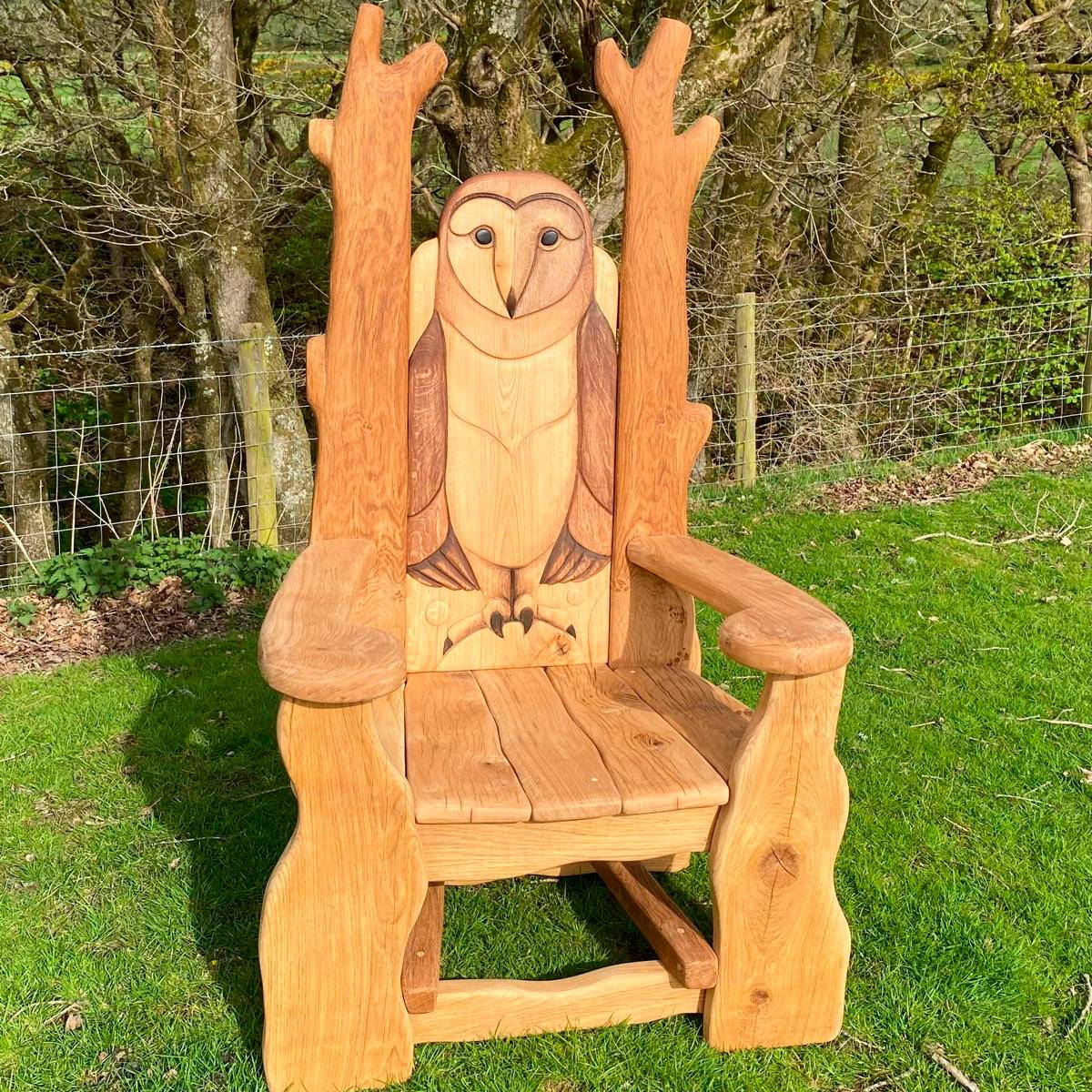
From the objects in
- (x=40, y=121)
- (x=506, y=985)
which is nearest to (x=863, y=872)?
(x=506, y=985)

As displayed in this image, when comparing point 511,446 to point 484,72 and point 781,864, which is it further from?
point 484,72

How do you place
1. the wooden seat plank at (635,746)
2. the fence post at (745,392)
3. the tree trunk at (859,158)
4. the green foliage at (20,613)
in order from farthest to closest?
1. the tree trunk at (859,158)
2. the fence post at (745,392)
3. the green foliage at (20,613)
4. the wooden seat plank at (635,746)

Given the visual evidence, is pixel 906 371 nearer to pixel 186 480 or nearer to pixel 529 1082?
pixel 186 480

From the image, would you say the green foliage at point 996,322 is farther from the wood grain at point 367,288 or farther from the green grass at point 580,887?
the wood grain at point 367,288

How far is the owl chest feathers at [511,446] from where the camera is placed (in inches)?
87.8

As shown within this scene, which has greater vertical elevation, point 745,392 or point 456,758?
point 745,392

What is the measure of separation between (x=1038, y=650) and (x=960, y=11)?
4.73 m

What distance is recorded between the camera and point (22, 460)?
5.75 meters

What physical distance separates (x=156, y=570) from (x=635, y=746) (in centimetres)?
302

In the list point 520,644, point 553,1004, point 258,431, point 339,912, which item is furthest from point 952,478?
point 339,912

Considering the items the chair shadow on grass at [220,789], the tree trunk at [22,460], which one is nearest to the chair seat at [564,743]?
the chair shadow on grass at [220,789]

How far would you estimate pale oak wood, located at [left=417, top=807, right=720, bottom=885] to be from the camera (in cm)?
171

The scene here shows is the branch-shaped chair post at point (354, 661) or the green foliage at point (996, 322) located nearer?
the branch-shaped chair post at point (354, 661)

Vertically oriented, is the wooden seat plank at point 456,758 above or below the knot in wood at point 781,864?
above
